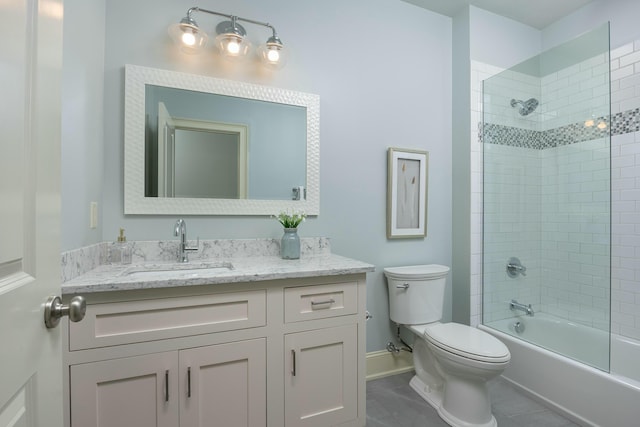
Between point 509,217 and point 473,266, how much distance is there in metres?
0.47

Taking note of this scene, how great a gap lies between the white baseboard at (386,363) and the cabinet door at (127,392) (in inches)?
51.6

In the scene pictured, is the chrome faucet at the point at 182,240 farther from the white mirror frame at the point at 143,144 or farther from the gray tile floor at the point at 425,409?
the gray tile floor at the point at 425,409

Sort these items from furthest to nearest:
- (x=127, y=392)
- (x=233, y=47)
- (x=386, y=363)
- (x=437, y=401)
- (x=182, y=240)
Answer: (x=386, y=363) → (x=437, y=401) → (x=233, y=47) → (x=182, y=240) → (x=127, y=392)

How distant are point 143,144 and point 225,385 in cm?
126

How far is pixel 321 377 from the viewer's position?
4.67 feet

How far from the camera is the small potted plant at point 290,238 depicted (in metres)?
1.71

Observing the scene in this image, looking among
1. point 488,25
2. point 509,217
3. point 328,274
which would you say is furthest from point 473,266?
point 488,25

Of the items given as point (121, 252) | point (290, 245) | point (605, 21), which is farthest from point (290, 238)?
point (605, 21)

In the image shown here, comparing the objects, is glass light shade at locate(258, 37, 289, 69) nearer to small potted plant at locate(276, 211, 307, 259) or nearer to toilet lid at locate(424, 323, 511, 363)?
small potted plant at locate(276, 211, 307, 259)

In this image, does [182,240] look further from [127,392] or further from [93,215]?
[127,392]

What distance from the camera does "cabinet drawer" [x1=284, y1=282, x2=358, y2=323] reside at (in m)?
1.36

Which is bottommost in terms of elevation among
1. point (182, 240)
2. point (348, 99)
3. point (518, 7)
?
point (182, 240)

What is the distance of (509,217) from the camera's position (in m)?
2.30

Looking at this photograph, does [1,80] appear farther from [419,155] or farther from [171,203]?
[419,155]
